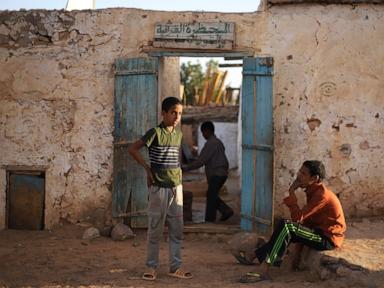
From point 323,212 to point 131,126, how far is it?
3.10 m

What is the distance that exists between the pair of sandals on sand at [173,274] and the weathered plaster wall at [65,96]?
2384 millimetres

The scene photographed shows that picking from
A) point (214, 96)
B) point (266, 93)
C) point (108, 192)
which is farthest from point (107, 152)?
point (214, 96)

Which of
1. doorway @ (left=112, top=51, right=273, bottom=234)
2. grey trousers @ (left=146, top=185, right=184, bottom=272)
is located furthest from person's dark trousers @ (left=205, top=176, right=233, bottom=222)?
grey trousers @ (left=146, top=185, right=184, bottom=272)

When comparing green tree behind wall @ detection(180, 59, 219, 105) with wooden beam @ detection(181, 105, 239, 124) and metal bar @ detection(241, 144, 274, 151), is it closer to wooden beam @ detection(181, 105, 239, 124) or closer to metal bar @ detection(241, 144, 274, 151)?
wooden beam @ detection(181, 105, 239, 124)

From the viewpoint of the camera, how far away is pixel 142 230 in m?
7.51

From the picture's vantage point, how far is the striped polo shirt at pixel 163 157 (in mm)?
5223

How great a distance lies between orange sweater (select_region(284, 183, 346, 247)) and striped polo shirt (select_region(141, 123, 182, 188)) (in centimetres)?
118

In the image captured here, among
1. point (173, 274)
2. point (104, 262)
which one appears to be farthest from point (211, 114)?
point (173, 274)

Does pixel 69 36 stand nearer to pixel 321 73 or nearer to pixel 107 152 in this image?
pixel 107 152

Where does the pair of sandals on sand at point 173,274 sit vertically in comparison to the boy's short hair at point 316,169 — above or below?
below

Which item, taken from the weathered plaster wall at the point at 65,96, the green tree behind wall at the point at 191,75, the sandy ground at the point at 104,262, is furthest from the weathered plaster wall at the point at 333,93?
the green tree behind wall at the point at 191,75

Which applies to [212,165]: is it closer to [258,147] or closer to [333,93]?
[258,147]

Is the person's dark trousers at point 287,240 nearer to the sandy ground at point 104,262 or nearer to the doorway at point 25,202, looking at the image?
the sandy ground at point 104,262

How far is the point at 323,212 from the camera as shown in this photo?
5293 millimetres
